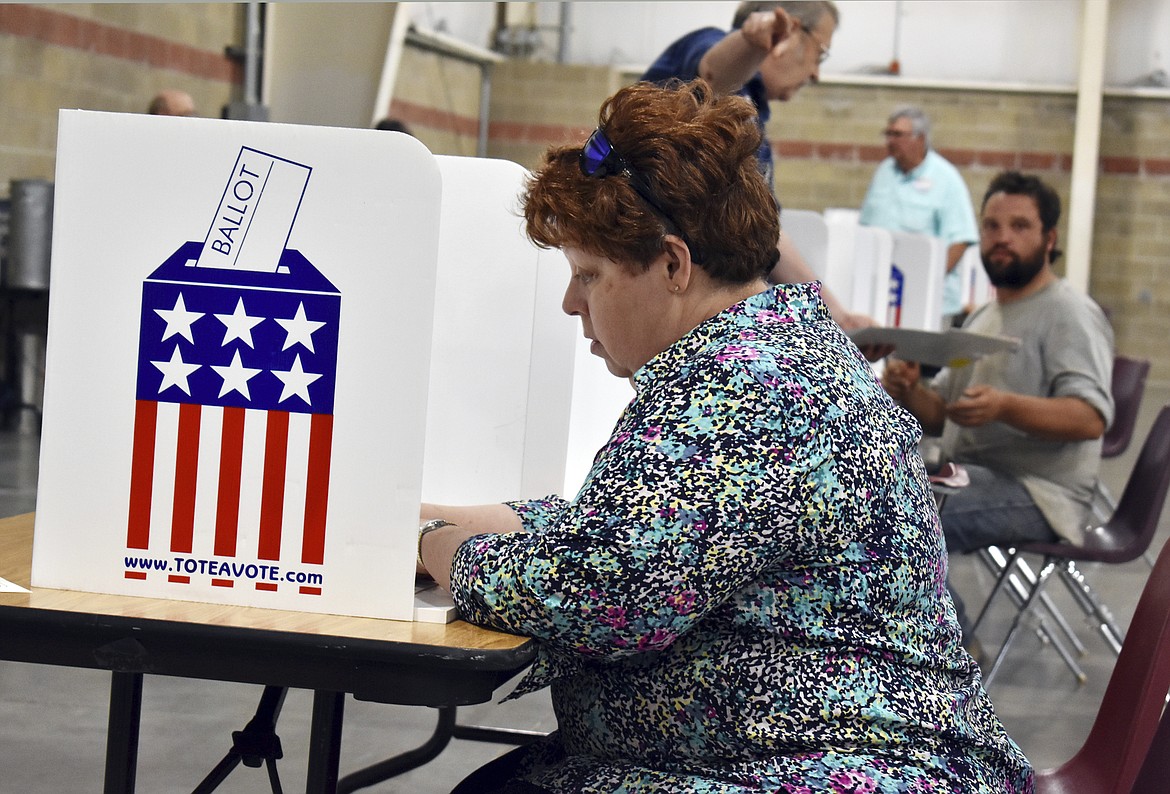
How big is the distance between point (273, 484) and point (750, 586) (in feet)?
1.29

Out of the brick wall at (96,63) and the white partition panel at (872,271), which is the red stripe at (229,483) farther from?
the brick wall at (96,63)

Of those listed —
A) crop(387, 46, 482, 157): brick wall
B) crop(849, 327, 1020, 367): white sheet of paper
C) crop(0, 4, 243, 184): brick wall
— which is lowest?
crop(849, 327, 1020, 367): white sheet of paper

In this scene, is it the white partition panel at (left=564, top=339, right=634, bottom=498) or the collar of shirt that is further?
the white partition panel at (left=564, top=339, right=634, bottom=498)

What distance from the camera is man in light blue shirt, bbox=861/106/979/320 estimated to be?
23.1 feet

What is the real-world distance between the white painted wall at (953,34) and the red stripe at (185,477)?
35.6ft

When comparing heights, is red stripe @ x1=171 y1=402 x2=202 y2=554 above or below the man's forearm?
below

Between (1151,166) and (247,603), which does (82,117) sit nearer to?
(247,603)

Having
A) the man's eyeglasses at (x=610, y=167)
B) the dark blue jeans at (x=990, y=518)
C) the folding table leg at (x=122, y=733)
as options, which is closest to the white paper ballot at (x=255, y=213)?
the man's eyeglasses at (x=610, y=167)

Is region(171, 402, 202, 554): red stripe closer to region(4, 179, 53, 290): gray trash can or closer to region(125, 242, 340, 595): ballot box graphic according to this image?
region(125, 242, 340, 595): ballot box graphic

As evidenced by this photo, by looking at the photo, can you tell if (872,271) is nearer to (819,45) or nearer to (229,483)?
(819,45)

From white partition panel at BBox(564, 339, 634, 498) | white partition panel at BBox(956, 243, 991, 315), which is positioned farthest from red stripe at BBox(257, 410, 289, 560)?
white partition panel at BBox(956, 243, 991, 315)

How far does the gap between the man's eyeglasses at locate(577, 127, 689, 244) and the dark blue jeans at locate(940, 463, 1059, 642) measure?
2169 mm

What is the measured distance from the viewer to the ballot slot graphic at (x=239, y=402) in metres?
1.11

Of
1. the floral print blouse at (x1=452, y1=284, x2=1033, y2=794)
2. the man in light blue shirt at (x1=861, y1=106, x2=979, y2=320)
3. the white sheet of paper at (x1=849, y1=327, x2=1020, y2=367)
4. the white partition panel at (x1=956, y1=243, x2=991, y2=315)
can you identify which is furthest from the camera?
the white partition panel at (x1=956, y1=243, x2=991, y2=315)
